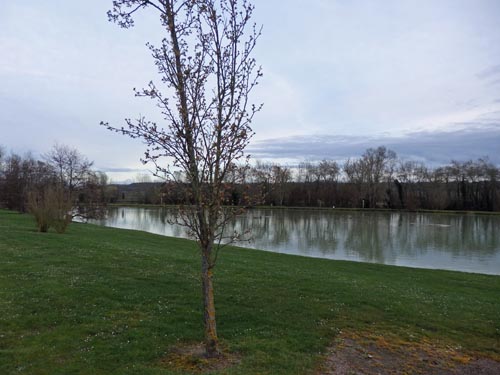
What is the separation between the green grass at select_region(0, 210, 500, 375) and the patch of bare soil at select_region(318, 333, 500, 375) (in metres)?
0.23

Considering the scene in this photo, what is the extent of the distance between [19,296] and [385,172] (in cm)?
9571

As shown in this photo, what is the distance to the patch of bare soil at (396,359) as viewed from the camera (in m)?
4.46

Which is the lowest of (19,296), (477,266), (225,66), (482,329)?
(477,266)

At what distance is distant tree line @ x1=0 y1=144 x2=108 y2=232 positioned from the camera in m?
20.1

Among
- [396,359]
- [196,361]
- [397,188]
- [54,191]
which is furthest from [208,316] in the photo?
[397,188]

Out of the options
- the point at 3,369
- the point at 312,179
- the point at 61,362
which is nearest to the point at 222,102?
the point at 61,362

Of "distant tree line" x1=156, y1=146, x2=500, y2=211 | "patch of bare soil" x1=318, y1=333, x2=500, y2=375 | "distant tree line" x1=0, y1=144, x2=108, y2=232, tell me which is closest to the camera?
"patch of bare soil" x1=318, y1=333, x2=500, y2=375

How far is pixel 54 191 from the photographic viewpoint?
21094mm

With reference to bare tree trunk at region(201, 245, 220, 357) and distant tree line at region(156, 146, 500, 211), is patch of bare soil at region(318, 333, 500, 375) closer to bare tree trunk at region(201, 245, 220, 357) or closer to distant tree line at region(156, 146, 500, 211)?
bare tree trunk at region(201, 245, 220, 357)

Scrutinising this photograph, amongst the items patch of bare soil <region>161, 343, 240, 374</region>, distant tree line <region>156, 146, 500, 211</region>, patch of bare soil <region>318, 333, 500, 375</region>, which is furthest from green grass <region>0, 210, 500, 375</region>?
distant tree line <region>156, 146, 500, 211</region>

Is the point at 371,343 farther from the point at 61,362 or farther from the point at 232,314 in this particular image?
the point at 61,362

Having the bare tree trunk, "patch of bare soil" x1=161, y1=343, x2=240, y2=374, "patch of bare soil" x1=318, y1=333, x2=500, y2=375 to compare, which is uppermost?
the bare tree trunk

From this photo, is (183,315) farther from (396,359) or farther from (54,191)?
(54,191)

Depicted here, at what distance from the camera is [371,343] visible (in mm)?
5258
